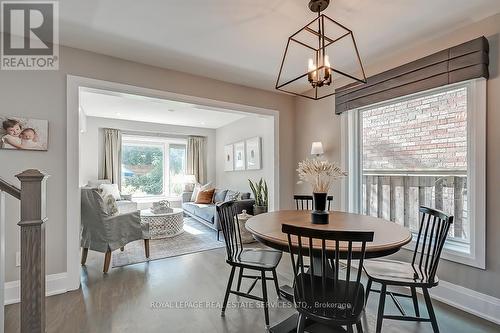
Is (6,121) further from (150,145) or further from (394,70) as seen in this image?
(150,145)

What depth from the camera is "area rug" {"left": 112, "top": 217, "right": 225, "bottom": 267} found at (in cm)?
346

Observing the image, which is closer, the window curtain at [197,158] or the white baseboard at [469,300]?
the white baseboard at [469,300]

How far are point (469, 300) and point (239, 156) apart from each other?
4.79 meters

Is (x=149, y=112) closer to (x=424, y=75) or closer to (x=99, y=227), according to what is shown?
(x=99, y=227)

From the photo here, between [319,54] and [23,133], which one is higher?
[319,54]

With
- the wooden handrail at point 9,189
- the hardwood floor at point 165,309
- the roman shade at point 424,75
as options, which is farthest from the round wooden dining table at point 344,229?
the roman shade at point 424,75

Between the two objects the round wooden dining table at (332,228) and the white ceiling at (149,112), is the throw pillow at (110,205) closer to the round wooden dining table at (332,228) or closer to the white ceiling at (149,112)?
the white ceiling at (149,112)

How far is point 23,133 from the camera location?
241cm

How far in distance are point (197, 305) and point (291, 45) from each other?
2.71 metres

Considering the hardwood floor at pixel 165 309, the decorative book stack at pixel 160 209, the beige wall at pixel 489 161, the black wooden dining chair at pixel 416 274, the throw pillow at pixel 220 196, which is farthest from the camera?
the throw pillow at pixel 220 196

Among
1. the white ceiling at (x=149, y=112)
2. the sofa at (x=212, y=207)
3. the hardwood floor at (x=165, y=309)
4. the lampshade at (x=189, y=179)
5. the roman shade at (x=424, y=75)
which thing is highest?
the white ceiling at (x=149, y=112)

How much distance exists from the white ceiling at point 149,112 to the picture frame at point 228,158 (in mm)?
695

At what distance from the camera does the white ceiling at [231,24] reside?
1982mm
